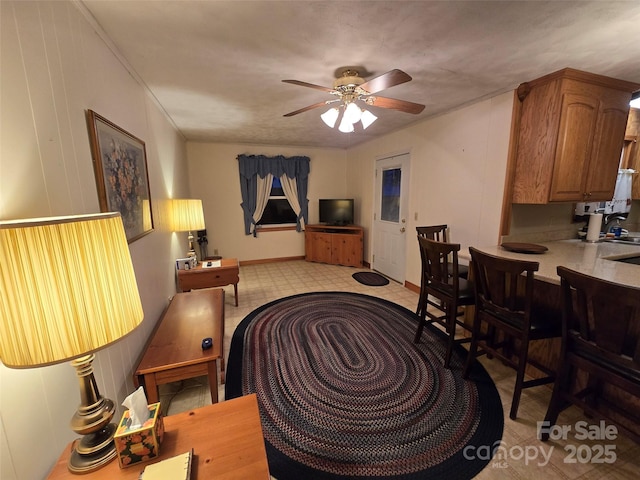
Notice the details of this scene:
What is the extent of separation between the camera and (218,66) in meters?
1.97

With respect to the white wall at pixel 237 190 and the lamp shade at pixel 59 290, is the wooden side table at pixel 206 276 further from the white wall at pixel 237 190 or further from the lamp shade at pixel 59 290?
the lamp shade at pixel 59 290

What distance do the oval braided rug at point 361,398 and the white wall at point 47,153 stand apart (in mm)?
968

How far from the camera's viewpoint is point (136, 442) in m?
0.78

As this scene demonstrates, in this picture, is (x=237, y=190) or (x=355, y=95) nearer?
(x=355, y=95)

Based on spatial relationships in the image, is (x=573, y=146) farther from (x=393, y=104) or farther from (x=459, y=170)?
(x=393, y=104)

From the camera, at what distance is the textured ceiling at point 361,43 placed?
137 cm

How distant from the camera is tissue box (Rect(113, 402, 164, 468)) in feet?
2.52

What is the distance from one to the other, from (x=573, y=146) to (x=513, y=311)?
5.55 feet

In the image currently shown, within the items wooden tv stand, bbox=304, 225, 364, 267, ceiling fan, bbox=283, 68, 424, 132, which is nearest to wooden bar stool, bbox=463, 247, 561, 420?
ceiling fan, bbox=283, 68, 424, 132

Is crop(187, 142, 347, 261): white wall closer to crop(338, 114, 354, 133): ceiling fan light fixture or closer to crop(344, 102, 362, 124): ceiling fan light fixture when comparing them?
crop(338, 114, 354, 133): ceiling fan light fixture

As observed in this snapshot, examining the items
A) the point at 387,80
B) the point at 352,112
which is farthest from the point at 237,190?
the point at 387,80

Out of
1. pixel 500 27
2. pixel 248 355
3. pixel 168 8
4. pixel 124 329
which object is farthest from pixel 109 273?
pixel 500 27

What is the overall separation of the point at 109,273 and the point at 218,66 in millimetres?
1924

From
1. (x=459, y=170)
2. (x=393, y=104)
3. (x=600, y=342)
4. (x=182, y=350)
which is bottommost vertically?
(x=182, y=350)
